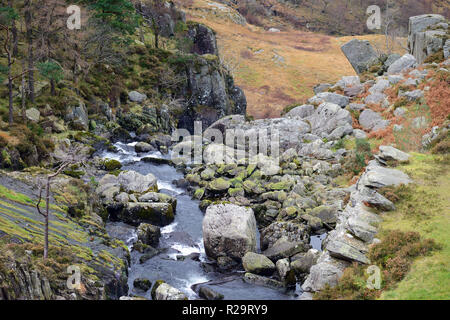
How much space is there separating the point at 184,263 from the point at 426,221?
12.9m

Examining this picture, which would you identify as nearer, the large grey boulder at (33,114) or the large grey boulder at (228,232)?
the large grey boulder at (228,232)

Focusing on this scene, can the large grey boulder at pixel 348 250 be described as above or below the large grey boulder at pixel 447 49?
below

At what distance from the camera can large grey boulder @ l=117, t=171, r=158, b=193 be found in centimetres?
2809

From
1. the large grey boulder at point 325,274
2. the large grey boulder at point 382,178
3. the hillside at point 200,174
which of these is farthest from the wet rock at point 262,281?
the large grey boulder at point 382,178

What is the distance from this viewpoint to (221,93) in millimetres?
56594

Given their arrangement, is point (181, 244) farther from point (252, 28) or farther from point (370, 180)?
point (252, 28)

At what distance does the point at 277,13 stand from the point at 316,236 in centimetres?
13581

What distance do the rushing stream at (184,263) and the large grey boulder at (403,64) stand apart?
31.7 metres


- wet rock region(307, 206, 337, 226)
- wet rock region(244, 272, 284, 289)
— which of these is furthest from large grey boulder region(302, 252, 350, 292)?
wet rock region(307, 206, 337, 226)

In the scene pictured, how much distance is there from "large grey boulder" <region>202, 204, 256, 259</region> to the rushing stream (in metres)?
1.16

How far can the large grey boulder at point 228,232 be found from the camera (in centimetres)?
2128

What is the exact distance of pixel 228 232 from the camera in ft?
70.6

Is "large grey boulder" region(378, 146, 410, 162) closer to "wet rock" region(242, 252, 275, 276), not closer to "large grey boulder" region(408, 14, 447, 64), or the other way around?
"wet rock" region(242, 252, 275, 276)

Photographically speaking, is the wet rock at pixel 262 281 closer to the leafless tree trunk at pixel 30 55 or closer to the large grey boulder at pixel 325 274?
the large grey boulder at pixel 325 274
